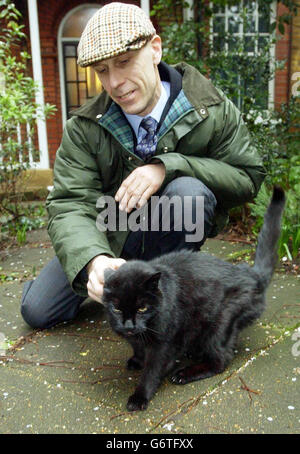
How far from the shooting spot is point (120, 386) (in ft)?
6.81

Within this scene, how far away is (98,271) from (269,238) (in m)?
0.91

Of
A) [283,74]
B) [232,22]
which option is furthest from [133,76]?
[283,74]

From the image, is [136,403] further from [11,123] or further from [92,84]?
[92,84]

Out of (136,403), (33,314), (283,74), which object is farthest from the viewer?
(283,74)

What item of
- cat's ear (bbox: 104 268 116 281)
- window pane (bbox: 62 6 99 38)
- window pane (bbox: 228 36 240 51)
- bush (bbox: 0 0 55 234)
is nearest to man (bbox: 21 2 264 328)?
cat's ear (bbox: 104 268 116 281)

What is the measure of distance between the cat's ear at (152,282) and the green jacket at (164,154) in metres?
0.58

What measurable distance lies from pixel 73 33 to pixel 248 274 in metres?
7.79

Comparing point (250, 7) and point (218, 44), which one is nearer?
point (218, 44)

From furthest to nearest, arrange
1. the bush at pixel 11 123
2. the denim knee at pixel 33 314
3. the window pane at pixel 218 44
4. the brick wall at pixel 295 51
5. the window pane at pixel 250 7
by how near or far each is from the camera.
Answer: the brick wall at pixel 295 51 → the window pane at pixel 250 7 → the window pane at pixel 218 44 → the bush at pixel 11 123 → the denim knee at pixel 33 314

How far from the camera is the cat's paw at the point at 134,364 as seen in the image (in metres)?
2.20

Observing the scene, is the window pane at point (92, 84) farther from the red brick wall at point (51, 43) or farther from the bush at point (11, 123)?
the bush at point (11, 123)

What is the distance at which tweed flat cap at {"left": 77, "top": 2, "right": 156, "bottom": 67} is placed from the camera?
206 cm

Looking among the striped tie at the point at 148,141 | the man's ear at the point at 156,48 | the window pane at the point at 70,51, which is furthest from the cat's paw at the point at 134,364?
the window pane at the point at 70,51

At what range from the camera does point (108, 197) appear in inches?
103
